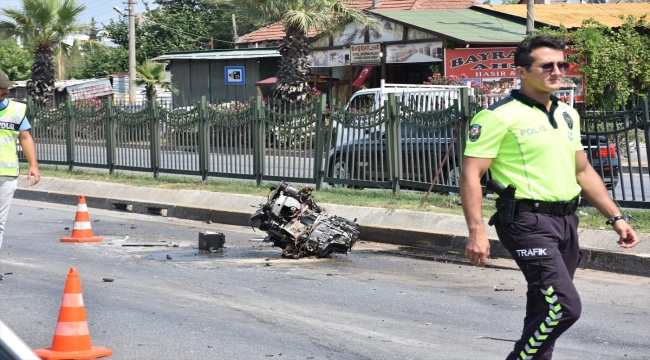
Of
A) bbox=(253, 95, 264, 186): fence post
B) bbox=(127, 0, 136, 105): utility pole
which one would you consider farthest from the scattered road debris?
bbox=(127, 0, 136, 105): utility pole

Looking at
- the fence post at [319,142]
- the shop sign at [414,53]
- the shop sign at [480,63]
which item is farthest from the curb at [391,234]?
the shop sign at [414,53]

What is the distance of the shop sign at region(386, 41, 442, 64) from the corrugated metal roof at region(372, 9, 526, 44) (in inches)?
22.1

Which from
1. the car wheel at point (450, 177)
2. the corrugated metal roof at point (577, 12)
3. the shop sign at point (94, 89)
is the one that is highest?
the corrugated metal roof at point (577, 12)

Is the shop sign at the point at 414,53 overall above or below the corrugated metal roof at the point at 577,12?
below

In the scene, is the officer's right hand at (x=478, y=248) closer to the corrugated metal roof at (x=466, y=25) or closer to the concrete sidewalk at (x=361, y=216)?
the concrete sidewalk at (x=361, y=216)

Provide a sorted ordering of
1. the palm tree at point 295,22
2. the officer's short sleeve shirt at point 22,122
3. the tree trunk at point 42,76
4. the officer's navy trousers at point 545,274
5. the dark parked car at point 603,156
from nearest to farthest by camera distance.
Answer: the officer's navy trousers at point 545,274
the officer's short sleeve shirt at point 22,122
the dark parked car at point 603,156
the palm tree at point 295,22
the tree trunk at point 42,76

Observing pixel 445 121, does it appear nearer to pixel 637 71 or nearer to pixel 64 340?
pixel 64 340

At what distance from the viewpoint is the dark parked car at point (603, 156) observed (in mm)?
10953

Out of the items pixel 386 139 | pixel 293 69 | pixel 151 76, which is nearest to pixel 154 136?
pixel 386 139

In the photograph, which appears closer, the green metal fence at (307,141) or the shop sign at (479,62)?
the green metal fence at (307,141)

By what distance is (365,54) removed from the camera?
30219 mm

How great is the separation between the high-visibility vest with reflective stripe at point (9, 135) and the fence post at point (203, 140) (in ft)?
25.6

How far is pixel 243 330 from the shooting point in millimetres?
6605

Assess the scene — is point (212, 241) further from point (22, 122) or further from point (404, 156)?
point (404, 156)
